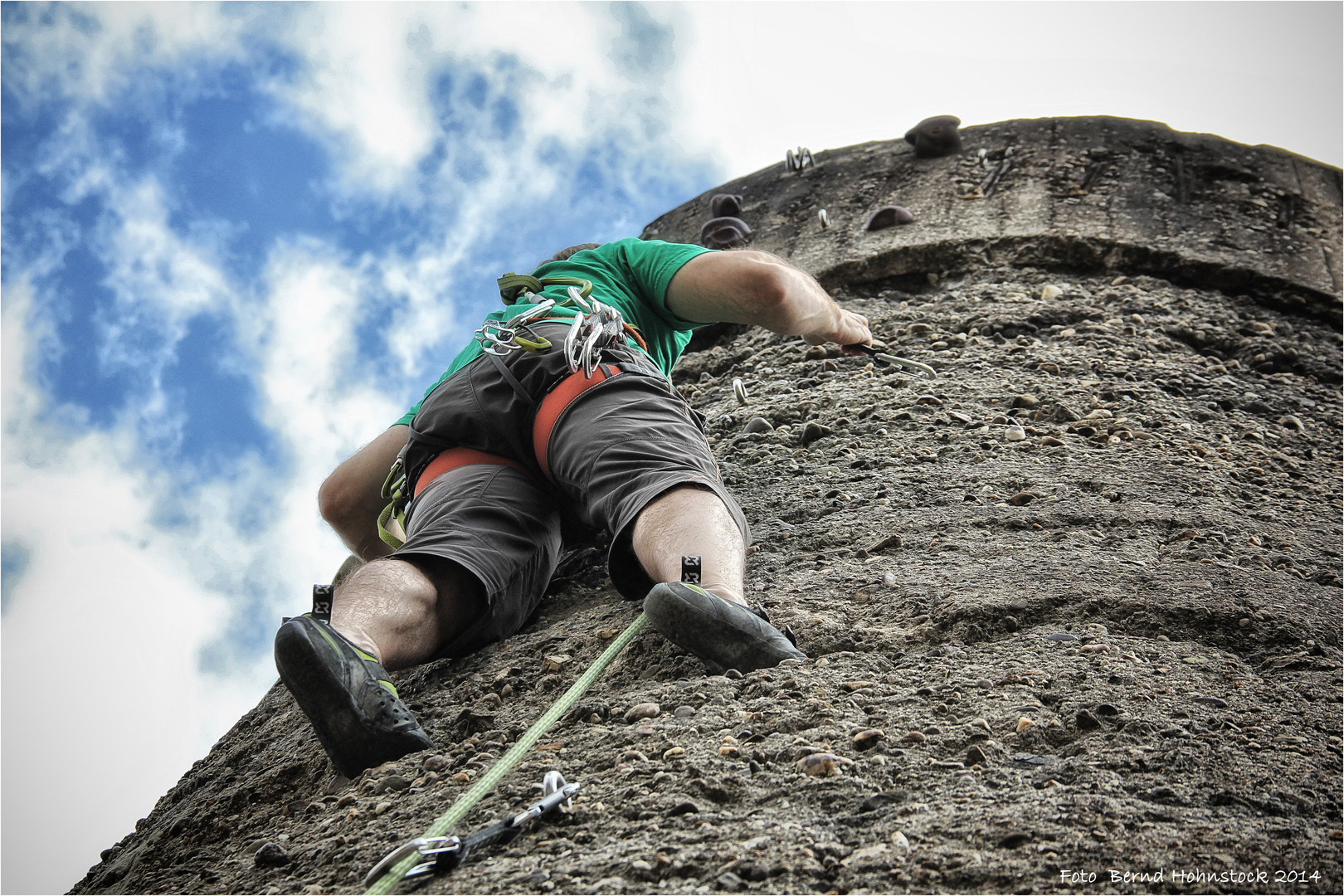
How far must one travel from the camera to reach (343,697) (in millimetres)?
1375

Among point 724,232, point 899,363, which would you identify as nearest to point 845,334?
point 899,363

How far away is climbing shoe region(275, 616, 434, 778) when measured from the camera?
1.34m

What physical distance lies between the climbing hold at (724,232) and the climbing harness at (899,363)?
183 centimetres

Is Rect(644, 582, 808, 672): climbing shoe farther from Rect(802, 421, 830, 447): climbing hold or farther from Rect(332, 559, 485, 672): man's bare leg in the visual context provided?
Rect(802, 421, 830, 447): climbing hold

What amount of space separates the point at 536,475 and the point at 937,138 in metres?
3.47

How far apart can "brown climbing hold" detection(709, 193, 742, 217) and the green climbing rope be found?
372cm

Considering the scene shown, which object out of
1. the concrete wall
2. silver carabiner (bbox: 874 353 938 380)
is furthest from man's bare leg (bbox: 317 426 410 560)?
the concrete wall

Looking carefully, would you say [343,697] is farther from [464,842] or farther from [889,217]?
[889,217]

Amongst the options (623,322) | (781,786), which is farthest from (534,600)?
(781,786)

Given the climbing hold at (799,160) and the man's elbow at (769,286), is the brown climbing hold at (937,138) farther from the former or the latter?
the man's elbow at (769,286)

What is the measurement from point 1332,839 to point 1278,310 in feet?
9.03

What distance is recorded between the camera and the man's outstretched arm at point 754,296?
6.88 feet

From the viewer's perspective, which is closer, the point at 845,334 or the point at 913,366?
the point at 845,334

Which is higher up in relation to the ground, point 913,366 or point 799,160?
point 799,160
